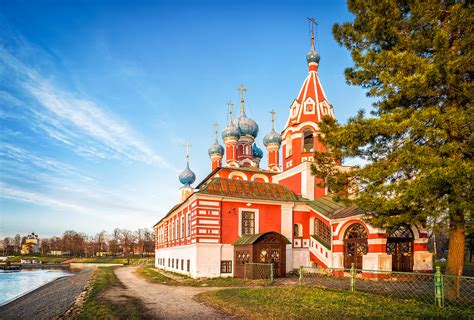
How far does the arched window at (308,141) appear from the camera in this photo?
28062 mm

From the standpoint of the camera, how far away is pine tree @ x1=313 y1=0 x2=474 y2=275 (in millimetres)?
9578

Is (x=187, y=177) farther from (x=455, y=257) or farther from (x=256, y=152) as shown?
(x=455, y=257)

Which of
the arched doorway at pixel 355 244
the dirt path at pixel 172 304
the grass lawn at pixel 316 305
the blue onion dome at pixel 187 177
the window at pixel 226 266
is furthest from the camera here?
the blue onion dome at pixel 187 177

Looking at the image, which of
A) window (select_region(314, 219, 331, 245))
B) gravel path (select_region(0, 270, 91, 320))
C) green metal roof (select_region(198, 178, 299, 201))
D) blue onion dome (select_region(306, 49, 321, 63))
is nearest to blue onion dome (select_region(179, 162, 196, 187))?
blue onion dome (select_region(306, 49, 321, 63))

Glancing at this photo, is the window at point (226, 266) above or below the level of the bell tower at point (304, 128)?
below

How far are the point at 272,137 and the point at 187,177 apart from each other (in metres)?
14.7

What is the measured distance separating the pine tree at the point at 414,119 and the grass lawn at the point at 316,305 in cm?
234

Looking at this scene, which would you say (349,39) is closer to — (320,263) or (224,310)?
(224,310)

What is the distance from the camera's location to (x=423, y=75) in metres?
9.59

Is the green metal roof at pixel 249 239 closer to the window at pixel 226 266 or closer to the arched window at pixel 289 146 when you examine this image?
the window at pixel 226 266

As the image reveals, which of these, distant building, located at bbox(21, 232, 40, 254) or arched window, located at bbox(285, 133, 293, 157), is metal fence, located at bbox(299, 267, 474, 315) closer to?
arched window, located at bbox(285, 133, 293, 157)

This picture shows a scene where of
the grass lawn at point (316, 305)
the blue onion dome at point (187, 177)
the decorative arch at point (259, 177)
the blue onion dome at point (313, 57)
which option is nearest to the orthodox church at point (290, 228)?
the blue onion dome at point (313, 57)

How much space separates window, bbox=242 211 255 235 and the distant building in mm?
117674

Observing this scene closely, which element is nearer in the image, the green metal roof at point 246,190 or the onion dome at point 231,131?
the green metal roof at point 246,190
